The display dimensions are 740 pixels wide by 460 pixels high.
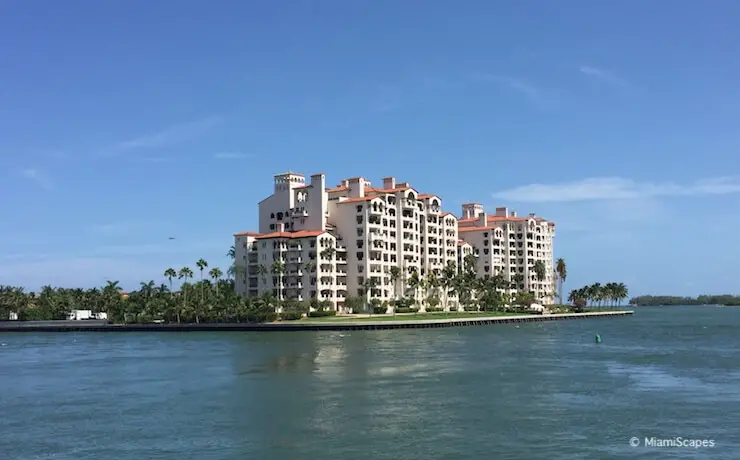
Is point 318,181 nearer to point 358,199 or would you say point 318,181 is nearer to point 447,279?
point 358,199

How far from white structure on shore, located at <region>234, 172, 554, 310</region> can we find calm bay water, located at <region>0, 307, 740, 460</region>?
226 feet

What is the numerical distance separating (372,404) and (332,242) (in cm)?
10814

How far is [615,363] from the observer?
66.1m

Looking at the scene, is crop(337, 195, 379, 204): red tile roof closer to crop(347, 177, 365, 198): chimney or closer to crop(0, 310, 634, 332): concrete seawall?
crop(347, 177, 365, 198): chimney

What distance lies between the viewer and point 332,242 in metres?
151

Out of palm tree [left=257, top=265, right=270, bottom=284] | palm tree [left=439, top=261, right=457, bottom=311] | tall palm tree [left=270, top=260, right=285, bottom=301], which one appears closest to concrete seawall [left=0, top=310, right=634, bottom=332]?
palm tree [left=439, top=261, right=457, bottom=311]

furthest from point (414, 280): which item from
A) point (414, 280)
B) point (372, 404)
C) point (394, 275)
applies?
point (372, 404)

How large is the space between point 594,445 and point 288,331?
91.3m

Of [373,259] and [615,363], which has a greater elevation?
[373,259]

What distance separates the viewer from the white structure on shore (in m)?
151

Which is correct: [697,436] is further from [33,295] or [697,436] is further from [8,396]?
[33,295]

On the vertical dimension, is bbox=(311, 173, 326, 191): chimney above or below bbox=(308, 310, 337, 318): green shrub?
above

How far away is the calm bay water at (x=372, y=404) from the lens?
33344mm

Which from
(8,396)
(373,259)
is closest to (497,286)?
(373,259)
